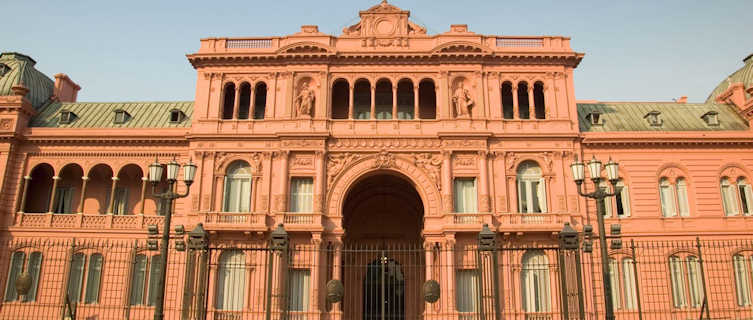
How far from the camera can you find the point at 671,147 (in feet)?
109

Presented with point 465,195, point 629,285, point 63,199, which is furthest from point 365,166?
point 63,199

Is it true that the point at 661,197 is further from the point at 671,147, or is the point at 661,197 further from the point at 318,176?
the point at 318,176

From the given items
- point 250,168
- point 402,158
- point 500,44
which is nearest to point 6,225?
point 250,168

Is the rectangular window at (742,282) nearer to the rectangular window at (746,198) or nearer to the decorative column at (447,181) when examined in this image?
the rectangular window at (746,198)

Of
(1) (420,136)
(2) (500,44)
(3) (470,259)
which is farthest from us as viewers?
(2) (500,44)

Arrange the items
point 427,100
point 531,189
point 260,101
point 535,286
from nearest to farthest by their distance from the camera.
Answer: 1. point 535,286
2. point 531,189
3. point 260,101
4. point 427,100

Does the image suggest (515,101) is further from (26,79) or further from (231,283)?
(26,79)

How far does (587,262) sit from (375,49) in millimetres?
17086

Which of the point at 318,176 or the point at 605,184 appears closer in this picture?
the point at 318,176

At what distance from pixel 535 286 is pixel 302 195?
13.8m

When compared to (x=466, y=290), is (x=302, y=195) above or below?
above

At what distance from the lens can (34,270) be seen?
32.4 metres

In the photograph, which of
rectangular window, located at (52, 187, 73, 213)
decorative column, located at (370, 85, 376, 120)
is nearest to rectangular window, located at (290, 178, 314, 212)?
decorative column, located at (370, 85, 376, 120)

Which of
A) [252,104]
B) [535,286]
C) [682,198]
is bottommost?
[535,286]
